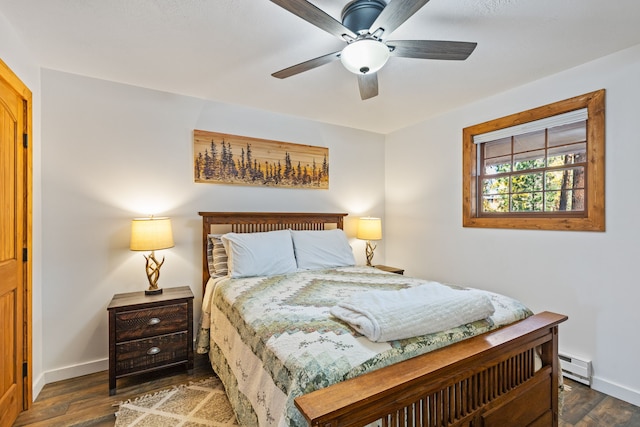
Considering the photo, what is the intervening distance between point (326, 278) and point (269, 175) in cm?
141

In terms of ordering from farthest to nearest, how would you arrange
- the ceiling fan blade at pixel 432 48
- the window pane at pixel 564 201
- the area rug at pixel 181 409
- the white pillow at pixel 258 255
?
the white pillow at pixel 258 255, the window pane at pixel 564 201, the area rug at pixel 181 409, the ceiling fan blade at pixel 432 48

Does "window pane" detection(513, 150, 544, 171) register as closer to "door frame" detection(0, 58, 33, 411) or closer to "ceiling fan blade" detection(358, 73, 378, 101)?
"ceiling fan blade" detection(358, 73, 378, 101)

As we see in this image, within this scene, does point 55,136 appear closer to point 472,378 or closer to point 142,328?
point 142,328

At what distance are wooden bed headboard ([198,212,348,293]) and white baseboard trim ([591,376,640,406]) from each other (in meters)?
2.58

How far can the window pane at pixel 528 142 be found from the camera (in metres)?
2.73

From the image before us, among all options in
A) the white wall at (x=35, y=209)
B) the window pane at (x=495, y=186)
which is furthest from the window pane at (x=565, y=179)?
the white wall at (x=35, y=209)

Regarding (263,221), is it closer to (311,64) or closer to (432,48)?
(311,64)

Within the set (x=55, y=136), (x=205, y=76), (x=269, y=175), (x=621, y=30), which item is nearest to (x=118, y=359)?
(x=55, y=136)

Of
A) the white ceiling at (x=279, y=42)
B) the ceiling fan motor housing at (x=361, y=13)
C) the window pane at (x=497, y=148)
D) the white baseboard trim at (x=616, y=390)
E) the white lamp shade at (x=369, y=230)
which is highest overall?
the white ceiling at (x=279, y=42)

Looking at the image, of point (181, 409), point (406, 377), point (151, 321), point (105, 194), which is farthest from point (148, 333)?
point (406, 377)

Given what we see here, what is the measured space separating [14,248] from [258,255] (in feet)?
5.24

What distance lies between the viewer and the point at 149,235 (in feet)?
8.01

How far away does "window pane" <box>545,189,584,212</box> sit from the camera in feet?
8.12

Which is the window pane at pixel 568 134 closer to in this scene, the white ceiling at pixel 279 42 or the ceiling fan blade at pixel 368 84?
the white ceiling at pixel 279 42
